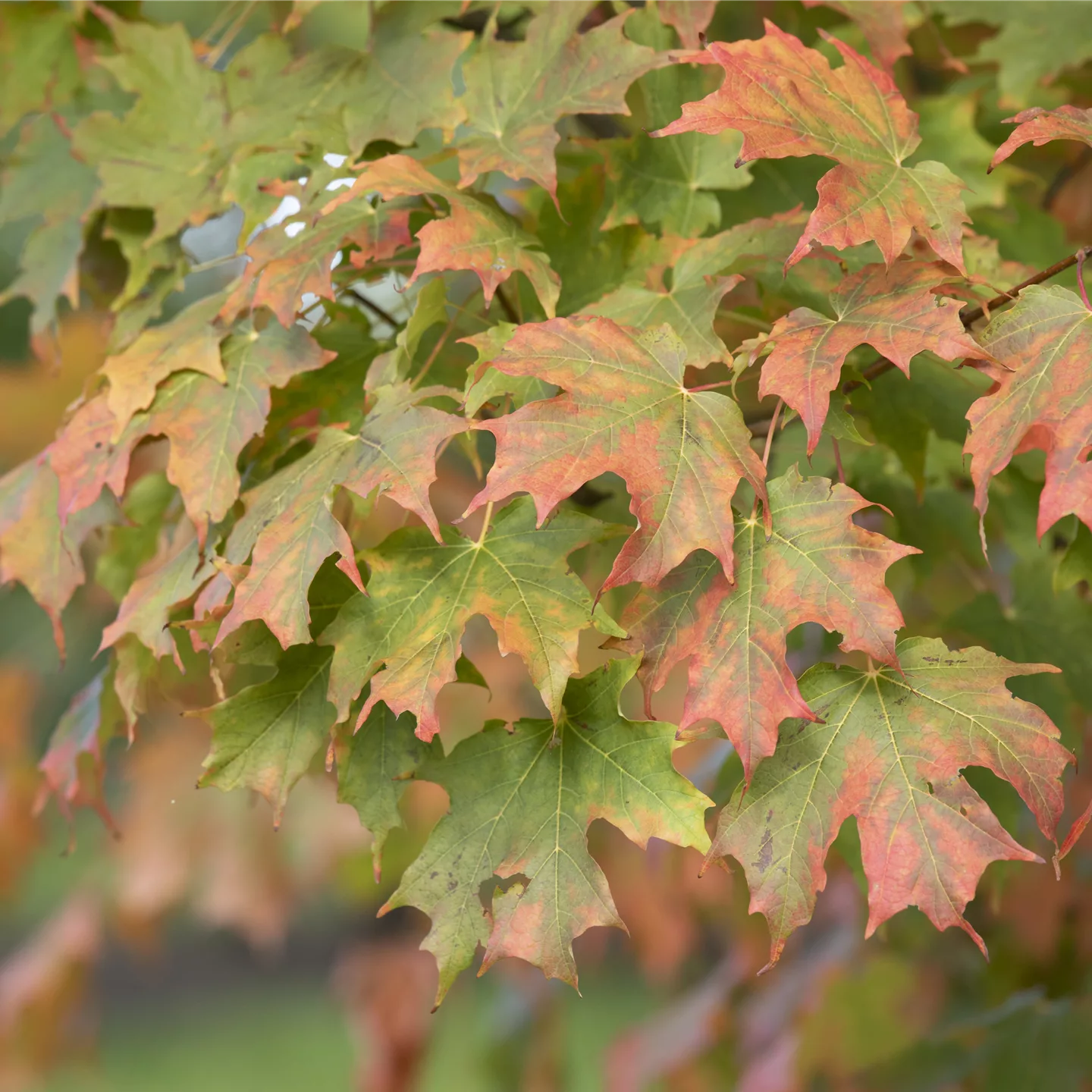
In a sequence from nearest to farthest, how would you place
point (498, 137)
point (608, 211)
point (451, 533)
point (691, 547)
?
point (691, 547)
point (451, 533)
point (498, 137)
point (608, 211)

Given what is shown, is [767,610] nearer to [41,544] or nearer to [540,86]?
[540,86]

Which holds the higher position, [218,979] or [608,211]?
[608,211]

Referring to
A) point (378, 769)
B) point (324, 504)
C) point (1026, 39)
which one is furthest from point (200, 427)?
point (1026, 39)

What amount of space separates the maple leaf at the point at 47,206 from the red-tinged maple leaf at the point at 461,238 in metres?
0.53

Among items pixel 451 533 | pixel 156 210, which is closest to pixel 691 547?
pixel 451 533

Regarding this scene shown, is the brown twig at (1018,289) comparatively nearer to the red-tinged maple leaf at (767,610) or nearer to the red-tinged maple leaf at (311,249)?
the red-tinged maple leaf at (767,610)

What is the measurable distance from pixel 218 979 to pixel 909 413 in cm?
909

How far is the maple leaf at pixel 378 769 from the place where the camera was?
2.76 ft

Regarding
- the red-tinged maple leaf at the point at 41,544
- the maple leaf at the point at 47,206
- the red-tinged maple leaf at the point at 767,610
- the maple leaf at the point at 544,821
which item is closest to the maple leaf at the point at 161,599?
the red-tinged maple leaf at the point at 41,544

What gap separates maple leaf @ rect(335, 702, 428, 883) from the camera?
33.1 inches

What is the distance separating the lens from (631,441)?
0.73m

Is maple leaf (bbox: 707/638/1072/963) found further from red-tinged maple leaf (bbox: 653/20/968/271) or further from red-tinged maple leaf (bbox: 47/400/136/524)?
red-tinged maple leaf (bbox: 47/400/136/524)

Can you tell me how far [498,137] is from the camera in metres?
0.96

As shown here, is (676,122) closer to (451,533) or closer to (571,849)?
(451,533)
